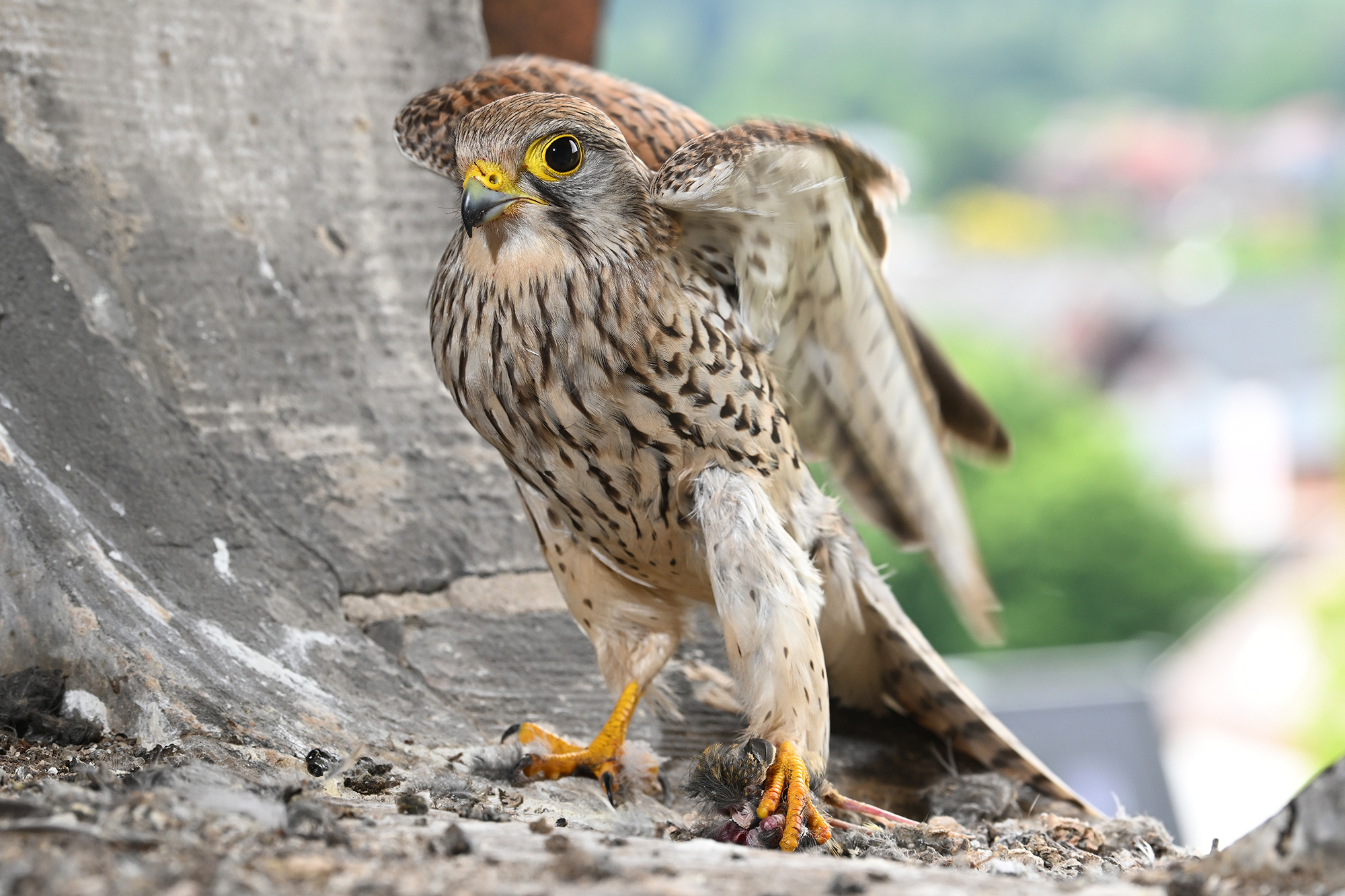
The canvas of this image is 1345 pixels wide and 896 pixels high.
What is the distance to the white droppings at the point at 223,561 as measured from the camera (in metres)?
2.56

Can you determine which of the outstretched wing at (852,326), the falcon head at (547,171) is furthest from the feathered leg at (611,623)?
the falcon head at (547,171)

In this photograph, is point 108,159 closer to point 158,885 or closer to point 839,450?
point 839,450

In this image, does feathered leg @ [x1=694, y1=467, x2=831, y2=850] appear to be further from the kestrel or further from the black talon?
the black talon

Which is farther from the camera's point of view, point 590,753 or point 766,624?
point 590,753

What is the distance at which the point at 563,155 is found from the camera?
2.04 meters

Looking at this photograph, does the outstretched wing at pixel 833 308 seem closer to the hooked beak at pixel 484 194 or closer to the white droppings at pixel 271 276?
the hooked beak at pixel 484 194

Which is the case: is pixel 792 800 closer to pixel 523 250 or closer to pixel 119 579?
pixel 523 250

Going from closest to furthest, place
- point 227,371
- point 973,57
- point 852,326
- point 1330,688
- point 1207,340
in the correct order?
point 852,326 < point 227,371 < point 1330,688 < point 1207,340 < point 973,57

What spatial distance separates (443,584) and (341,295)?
84cm

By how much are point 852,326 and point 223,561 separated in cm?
145

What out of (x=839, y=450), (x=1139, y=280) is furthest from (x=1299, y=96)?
(x=839, y=450)

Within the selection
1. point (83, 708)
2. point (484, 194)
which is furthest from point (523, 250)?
point (83, 708)

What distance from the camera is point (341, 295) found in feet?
10.4

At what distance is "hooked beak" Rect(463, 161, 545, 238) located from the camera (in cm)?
198
